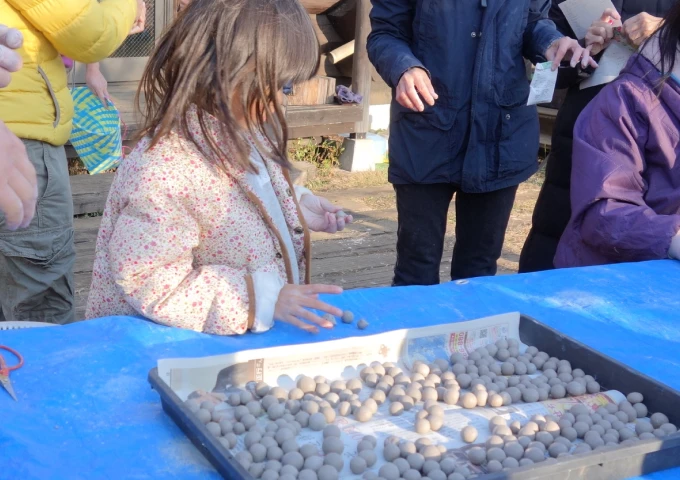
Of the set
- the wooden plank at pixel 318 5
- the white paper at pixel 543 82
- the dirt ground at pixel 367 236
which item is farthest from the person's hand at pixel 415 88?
the wooden plank at pixel 318 5

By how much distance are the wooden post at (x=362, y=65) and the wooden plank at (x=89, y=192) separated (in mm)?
2378

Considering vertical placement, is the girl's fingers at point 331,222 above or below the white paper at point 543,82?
below

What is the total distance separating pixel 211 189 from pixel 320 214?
1.38 ft

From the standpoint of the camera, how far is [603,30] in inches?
102

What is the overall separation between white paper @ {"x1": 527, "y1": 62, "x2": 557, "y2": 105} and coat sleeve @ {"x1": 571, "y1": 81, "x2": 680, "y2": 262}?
0.15 metres

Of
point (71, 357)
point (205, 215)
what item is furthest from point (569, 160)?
point (71, 357)

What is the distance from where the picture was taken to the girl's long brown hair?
1.71 metres

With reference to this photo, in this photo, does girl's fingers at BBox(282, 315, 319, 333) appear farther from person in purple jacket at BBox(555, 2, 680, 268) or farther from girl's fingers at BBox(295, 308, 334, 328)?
person in purple jacket at BBox(555, 2, 680, 268)

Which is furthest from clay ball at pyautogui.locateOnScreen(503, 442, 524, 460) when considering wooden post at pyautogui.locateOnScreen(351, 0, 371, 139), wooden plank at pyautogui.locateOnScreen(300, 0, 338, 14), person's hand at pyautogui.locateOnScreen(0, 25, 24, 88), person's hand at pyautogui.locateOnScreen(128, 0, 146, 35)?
wooden plank at pyautogui.locateOnScreen(300, 0, 338, 14)

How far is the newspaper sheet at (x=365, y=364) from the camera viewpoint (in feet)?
4.50

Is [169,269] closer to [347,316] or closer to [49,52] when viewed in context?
[347,316]

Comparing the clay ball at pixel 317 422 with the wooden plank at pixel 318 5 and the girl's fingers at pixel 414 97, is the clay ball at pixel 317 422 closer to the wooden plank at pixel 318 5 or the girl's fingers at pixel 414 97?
the girl's fingers at pixel 414 97

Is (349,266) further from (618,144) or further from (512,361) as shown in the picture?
(512,361)

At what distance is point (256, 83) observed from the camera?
1.73m
